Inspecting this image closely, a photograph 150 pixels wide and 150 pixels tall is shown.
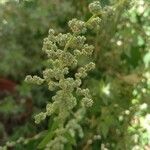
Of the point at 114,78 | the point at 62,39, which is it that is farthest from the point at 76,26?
the point at 114,78

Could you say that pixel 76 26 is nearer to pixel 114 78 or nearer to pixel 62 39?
pixel 62 39

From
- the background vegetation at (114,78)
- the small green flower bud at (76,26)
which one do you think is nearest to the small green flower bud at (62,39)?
the small green flower bud at (76,26)

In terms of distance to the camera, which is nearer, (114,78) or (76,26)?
(76,26)

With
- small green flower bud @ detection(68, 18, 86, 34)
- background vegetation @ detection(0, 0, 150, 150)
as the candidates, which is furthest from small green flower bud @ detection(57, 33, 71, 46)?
background vegetation @ detection(0, 0, 150, 150)

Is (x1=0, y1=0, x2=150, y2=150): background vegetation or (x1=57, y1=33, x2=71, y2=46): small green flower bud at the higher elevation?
(x1=0, y1=0, x2=150, y2=150): background vegetation

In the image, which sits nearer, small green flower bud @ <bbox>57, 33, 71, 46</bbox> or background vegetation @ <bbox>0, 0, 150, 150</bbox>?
small green flower bud @ <bbox>57, 33, 71, 46</bbox>

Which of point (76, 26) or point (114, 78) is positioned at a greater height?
point (114, 78)

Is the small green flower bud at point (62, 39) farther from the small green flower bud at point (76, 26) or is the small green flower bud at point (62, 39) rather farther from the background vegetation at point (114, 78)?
the background vegetation at point (114, 78)

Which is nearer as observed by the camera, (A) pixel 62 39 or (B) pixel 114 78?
(A) pixel 62 39

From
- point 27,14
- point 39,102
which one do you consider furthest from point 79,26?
point 39,102

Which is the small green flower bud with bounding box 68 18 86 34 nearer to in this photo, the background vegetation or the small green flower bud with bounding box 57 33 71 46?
the small green flower bud with bounding box 57 33 71 46

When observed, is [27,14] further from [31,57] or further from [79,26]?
[79,26]
